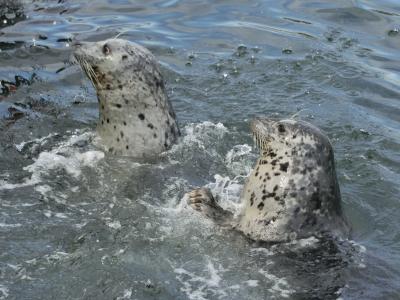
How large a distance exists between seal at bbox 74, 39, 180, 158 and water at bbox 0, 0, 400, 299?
0.19 m

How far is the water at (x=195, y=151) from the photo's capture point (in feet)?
19.1

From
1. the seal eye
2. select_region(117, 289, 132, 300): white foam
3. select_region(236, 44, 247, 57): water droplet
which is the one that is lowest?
select_region(117, 289, 132, 300): white foam

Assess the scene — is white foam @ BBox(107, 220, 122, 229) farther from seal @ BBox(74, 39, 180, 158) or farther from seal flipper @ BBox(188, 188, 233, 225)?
seal @ BBox(74, 39, 180, 158)

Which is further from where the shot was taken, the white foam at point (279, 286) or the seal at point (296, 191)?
the seal at point (296, 191)

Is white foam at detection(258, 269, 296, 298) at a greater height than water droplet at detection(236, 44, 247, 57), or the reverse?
water droplet at detection(236, 44, 247, 57)

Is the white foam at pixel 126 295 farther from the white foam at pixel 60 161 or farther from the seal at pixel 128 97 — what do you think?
the seal at pixel 128 97

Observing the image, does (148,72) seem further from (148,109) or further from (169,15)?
(169,15)

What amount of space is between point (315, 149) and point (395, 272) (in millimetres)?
1173

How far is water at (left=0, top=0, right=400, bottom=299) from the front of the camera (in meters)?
5.81

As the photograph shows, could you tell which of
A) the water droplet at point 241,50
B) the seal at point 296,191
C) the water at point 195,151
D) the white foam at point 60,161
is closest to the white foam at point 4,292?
the water at point 195,151

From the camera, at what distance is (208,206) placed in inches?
265

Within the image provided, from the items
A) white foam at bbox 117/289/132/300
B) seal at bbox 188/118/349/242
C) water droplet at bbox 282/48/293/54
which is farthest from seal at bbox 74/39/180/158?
water droplet at bbox 282/48/293/54

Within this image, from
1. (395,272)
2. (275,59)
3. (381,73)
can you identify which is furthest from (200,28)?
(395,272)

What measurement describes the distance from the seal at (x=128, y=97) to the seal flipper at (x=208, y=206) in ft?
4.10
